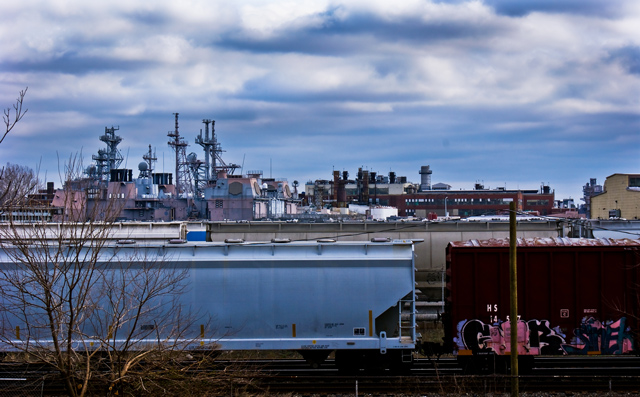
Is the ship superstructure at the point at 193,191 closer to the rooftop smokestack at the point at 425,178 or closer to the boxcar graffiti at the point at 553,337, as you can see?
the rooftop smokestack at the point at 425,178

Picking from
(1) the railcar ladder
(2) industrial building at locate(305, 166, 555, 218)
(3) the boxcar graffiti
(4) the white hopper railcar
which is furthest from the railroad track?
(2) industrial building at locate(305, 166, 555, 218)

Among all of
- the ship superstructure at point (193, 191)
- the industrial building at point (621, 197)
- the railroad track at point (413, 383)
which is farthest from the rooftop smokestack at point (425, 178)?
the railroad track at point (413, 383)

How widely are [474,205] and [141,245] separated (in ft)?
293

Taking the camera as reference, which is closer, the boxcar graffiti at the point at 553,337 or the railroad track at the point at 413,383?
the railroad track at the point at 413,383

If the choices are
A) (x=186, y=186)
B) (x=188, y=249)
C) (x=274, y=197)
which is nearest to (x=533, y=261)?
(x=188, y=249)

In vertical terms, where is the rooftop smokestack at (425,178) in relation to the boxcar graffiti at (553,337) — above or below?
above

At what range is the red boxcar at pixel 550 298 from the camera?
15148 millimetres

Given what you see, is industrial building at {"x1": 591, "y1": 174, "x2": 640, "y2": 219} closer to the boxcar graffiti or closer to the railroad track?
the boxcar graffiti

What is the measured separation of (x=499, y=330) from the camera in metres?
15.2

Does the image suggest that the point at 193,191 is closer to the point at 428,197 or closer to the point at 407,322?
the point at 428,197

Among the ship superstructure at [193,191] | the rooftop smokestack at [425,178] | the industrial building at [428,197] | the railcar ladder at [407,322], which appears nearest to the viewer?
the railcar ladder at [407,322]

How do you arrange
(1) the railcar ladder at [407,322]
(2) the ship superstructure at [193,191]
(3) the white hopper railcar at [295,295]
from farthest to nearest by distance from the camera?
1. (2) the ship superstructure at [193,191]
2. (3) the white hopper railcar at [295,295]
3. (1) the railcar ladder at [407,322]

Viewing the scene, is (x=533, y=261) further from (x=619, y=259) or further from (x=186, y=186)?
(x=186, y=186)

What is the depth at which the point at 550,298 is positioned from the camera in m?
15.2
